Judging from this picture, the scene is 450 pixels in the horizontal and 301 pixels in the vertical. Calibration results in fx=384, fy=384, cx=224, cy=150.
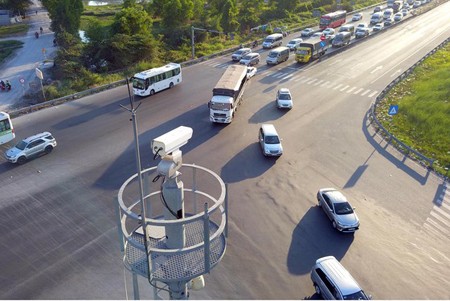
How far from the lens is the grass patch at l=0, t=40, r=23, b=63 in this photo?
52.4m

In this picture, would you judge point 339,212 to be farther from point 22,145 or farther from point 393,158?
point 22,145

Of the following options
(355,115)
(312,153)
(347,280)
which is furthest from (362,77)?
(347,280)

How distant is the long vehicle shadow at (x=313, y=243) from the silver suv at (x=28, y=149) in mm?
18029

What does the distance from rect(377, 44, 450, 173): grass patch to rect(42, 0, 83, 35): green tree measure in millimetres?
43913

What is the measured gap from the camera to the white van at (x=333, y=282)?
606 inches

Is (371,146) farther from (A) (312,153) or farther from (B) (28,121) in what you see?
(B) (28,121)

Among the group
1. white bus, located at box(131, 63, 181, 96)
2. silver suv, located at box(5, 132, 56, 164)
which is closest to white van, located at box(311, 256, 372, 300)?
silver suv, located at box(5, 132, 56, 164)

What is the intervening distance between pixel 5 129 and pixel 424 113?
110ft

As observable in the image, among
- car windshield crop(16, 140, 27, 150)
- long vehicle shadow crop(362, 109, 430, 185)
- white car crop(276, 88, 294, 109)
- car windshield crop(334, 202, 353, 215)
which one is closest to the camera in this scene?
car windshield crop(334, 202, 353, 215)

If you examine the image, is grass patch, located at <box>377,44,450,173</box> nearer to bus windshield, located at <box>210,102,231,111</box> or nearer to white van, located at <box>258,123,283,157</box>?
white van, located at <box>258,123,283,157</box>

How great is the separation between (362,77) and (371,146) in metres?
17.5

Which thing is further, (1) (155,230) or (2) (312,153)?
(2) (312,153)

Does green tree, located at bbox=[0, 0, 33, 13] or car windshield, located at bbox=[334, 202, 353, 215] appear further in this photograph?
green tree, located at bbox=[0, 0, 33, 13]

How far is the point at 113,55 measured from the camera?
47125 mm
